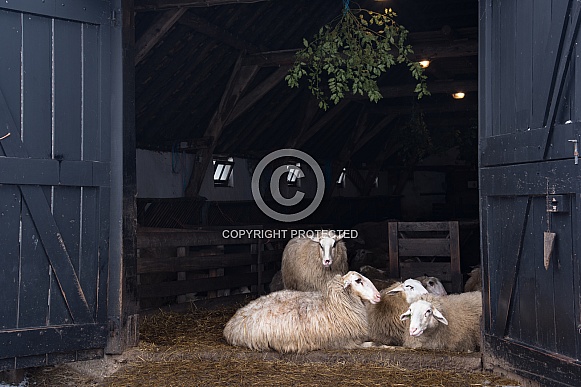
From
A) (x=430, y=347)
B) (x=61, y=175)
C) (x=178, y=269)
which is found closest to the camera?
(x=61, y=175)

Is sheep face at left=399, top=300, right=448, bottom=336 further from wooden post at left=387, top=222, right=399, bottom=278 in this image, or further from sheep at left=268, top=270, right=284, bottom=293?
sheep at left=268, top=270, right=284, bottom=293

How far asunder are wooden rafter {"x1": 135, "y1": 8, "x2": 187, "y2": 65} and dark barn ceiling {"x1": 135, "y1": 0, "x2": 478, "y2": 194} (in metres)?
0.01

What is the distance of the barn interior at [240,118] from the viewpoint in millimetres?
8938

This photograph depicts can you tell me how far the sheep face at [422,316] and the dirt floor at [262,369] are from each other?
0.76 ft

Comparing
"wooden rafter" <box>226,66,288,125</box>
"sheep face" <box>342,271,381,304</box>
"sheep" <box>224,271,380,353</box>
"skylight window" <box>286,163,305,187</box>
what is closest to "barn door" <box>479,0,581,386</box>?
"sheep face" <box>342,271,381,304</box>

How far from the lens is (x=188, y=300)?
29.7 ft

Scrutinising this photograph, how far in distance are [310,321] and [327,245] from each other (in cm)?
152

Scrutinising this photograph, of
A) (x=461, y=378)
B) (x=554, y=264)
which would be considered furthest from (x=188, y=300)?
(x=554, y=264)

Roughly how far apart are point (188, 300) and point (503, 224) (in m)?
5.23

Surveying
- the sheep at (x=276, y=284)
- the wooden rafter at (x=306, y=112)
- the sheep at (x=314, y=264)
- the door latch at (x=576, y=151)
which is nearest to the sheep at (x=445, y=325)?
the sheep at (x=314, y=264)

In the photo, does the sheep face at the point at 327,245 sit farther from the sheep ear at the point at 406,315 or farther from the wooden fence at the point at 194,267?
Answer: the wooden fence at the point at 194,267

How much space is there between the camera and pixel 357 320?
20.0 ft

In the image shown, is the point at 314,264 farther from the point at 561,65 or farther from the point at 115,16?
the point at 561,65

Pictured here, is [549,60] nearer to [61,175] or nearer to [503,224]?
[503,224]
